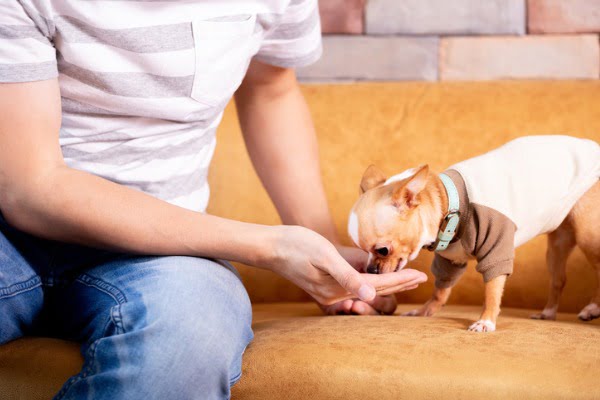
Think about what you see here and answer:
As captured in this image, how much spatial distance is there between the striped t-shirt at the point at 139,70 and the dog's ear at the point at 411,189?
12.2 inches

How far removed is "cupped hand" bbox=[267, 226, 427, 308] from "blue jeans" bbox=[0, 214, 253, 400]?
9cm

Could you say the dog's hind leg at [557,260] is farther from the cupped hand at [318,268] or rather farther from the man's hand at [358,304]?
the cupped hand at [318,268]

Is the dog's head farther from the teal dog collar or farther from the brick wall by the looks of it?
the brick wall

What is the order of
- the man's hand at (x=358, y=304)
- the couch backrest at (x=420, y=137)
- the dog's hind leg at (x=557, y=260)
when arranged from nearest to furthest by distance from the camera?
the man's hand at (x=358, y=304) < the dog's hind leg at (x=557, y=260) < the couch backrest at (x=420, y=137)

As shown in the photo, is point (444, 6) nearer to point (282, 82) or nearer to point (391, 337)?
point (282, 82)

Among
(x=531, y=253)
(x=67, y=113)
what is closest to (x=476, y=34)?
(x=531, y=253)

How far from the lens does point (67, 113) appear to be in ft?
3.13

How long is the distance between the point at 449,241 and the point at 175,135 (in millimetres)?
485

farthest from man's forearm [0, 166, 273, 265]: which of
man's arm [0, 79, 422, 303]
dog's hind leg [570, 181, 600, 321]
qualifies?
dog's hind leg [570, 181, 600, 321]

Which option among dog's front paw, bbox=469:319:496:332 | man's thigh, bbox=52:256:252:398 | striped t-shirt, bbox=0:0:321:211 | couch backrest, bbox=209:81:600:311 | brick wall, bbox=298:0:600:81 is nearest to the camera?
man's thigh, bbox=52:256:252:398

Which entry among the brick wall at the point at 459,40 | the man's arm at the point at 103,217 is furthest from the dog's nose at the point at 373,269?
the brick wall at the point at 459,40

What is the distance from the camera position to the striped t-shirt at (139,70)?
2.84 feet

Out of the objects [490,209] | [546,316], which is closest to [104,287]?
[490,209]

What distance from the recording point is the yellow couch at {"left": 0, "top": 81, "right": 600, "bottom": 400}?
87cm
